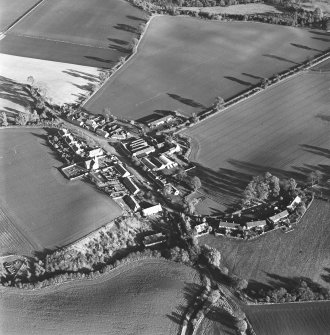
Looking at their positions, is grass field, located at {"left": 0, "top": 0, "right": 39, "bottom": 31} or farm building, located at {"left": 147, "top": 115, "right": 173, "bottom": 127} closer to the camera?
farm building, located at {"left": 147, "top": 115, "right": 173, "bottom": 127}

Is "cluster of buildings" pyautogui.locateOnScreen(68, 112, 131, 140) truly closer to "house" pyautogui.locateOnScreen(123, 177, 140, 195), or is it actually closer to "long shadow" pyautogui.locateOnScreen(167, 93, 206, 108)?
"house" pyautogui.locateOnScreen(123, 177, 140, 195)

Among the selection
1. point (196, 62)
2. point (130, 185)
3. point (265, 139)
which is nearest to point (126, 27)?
point (196, 62)

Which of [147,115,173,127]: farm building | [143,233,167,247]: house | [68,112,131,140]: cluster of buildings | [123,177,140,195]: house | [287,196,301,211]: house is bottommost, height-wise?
[143,233,167,247]: house

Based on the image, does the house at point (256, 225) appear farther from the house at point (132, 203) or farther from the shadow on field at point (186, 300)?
the house at point (132, 203)

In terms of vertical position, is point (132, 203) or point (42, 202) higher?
point (132, 203)

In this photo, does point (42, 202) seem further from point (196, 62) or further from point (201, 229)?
point (196, 62)

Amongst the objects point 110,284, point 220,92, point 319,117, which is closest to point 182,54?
point 220,92

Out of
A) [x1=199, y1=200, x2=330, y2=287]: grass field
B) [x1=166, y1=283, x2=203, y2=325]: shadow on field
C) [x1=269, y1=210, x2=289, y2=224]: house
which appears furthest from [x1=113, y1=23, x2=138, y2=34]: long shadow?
[x1=166, y1=283, x2=203, y2=325]: shadow on field
